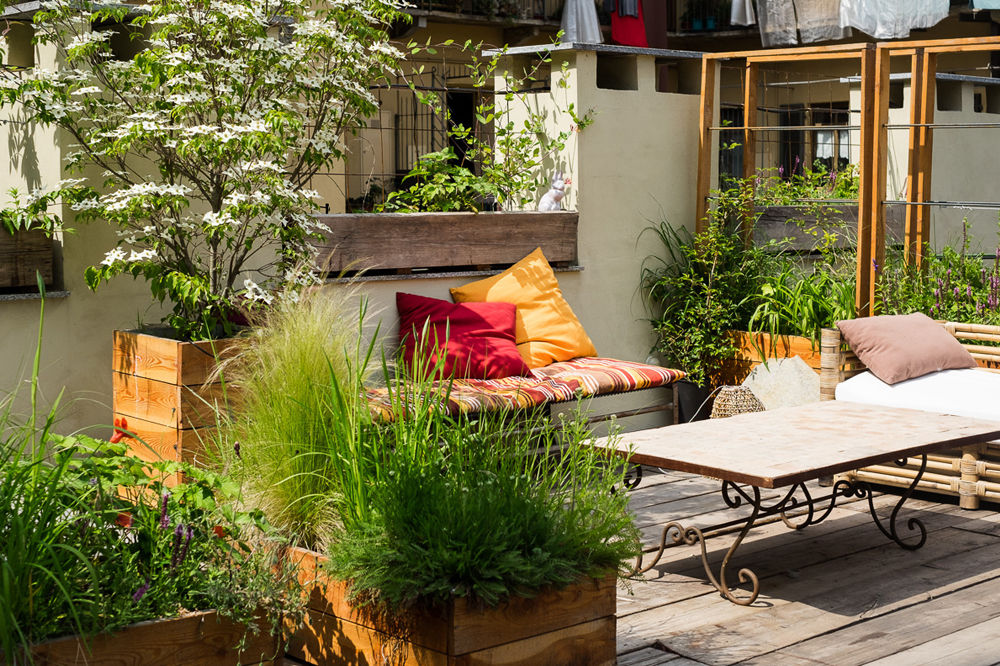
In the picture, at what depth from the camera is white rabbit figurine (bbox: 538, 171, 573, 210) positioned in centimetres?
625

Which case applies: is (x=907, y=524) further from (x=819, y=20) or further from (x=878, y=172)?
(x=819, y=20)

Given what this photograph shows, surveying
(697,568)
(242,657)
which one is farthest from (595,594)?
(697,568)

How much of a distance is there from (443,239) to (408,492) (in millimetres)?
3094

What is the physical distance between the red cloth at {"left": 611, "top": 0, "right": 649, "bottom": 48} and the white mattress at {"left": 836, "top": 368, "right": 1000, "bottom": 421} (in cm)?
826

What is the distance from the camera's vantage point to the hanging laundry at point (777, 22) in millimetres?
11289

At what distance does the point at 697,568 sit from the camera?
14.2 feet

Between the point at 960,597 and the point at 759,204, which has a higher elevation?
the point at 759,204

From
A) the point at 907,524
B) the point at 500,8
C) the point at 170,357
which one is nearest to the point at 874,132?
the point at 907,524

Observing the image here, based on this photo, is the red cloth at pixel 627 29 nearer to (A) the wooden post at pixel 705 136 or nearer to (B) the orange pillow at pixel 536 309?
(A) the wooden post at pixel 705 136

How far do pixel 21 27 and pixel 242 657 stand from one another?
3250mm

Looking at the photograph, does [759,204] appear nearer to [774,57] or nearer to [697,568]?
[774,57]

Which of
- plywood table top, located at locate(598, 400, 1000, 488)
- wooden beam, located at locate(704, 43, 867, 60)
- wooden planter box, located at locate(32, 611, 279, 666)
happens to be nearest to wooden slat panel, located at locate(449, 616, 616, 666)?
wooden planter box, located at locate(32, 611, 279, 666)

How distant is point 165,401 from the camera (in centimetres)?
439

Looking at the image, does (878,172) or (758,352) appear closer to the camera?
(878,172)
